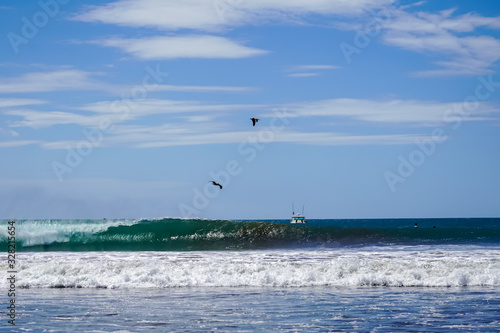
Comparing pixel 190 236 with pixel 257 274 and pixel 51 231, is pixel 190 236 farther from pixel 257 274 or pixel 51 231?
pixel 257 274

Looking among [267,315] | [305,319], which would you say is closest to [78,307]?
[267,315]

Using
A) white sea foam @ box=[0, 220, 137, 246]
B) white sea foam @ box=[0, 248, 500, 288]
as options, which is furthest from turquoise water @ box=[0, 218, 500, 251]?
white sea foam @ box=[0, 248, 500, 288]

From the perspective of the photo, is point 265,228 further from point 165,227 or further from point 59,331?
point 59,331

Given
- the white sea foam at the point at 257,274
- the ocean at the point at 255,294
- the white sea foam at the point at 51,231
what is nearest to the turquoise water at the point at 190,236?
the white sea foam at the point at 51,231

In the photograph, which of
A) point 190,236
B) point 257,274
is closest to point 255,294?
point 257,274

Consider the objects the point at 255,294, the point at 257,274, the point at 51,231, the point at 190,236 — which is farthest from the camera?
the point at 51,231

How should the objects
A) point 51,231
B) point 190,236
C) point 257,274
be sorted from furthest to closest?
1. point 51,231
2. point 190,236
3. point 257,274

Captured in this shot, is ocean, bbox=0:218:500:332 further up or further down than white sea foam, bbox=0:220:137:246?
further down

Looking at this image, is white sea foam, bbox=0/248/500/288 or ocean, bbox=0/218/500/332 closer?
ocean, bbox=0/218/500/332

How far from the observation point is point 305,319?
13.6 m

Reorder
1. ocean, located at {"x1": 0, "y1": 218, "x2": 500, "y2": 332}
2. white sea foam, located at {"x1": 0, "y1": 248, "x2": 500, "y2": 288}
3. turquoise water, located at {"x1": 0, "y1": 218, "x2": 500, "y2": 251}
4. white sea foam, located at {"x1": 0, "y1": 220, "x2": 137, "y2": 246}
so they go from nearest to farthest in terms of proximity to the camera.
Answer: ocean, located at {"x1": 0, "y1": 218, "x2": 500, "y2": 332} → white sea foam, located at {"x1": 0, "y1": 248, "x2": 500, "y2": 288} → turquoise water, located at {"x1": 0, "y1": 218, "x2": 500, "y2": 251} → white sea foam, located at {"x1": 0, "y1": 220, "x2": 137, "y2": 246}

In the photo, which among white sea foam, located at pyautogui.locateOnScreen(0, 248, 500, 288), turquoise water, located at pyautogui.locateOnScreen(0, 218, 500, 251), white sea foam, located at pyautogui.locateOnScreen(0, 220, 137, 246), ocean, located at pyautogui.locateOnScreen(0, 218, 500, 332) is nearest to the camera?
ocean, located at pyautogui.locateOnScreen(0, 218, 500, 332)

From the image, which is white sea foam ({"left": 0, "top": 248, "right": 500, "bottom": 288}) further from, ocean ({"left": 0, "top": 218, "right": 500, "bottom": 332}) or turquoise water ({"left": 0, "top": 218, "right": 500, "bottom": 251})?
turquoise water ({"left": 0, "top": 218, "right": 500, "bottom": 251})

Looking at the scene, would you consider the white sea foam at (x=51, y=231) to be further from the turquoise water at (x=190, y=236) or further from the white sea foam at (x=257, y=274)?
the white sea foam at (x=257, y=274)
